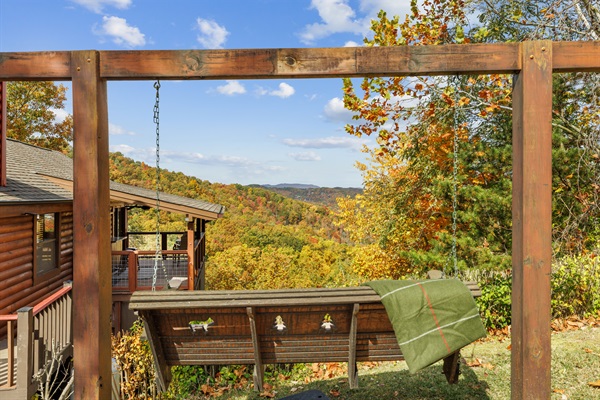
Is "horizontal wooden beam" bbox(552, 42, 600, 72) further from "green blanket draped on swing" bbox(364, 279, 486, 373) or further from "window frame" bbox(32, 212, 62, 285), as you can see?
"window frame" bbox(32, 212, 62, 285)

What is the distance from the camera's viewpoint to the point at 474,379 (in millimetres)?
4848

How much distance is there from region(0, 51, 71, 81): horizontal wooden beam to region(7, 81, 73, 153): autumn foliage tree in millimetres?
21237

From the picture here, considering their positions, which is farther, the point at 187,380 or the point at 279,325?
the point at 187,380

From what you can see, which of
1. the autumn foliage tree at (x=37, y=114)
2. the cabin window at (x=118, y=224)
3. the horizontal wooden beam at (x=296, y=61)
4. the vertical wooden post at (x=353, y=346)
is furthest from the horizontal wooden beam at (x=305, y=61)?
the autumn foliage tree at (x=37, y=114)

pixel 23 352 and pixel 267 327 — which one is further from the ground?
pixel 267 327

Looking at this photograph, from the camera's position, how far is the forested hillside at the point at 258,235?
17.7m

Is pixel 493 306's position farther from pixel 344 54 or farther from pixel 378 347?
pixel 344 54

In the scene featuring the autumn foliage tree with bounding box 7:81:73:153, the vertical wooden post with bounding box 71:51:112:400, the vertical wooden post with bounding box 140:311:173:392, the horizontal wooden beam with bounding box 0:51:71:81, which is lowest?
the vertical wooden post with bounding box 140:311:173:392

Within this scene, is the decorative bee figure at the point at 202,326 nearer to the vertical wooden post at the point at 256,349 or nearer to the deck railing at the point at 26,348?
the vertical wooden post at the point at 256,349

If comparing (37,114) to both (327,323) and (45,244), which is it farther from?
(327,323)

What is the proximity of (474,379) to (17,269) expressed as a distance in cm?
850

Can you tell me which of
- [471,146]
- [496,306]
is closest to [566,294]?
[496,306]

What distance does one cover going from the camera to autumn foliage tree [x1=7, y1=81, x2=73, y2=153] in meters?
20.4

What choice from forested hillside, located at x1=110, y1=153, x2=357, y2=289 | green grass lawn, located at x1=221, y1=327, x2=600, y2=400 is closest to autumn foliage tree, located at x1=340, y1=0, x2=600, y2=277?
green grass lawn, located at x1=221, y1=327, x2=600, y2=400
